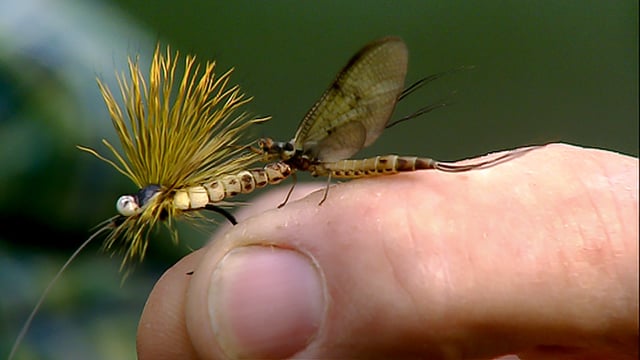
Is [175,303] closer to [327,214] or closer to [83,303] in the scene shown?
[327,214]

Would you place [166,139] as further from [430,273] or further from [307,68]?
[307,68]

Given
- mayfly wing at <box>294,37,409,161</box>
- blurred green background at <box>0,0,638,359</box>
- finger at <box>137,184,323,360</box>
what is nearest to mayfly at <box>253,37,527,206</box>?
mayfly wing at <box>294,37,409,161</box>

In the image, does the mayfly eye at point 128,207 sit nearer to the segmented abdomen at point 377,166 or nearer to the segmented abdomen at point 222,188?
the segmented abdomen at point 222,188

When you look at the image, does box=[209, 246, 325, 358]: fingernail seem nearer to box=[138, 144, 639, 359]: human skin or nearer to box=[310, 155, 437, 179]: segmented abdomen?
box=[138, 144, 639, 359]: human skin

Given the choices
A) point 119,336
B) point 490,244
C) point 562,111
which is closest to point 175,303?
point 490,244

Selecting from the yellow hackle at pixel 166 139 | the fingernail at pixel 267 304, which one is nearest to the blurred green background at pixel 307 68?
the yellow hackle at pixel 166 139

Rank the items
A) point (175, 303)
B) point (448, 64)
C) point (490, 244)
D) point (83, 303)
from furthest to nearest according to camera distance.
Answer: point (448, 64), point (83, 303), point (175, 303), point (490, 244)

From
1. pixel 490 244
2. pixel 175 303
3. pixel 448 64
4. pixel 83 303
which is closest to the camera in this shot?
pixel 490 244
